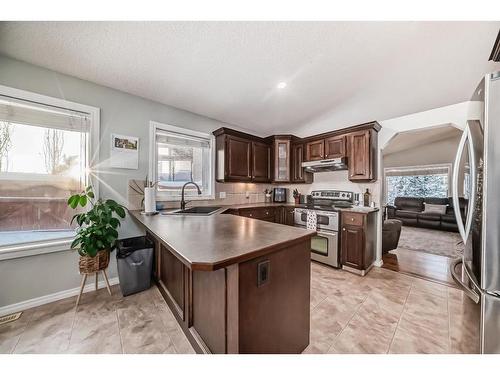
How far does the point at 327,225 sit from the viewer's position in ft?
9.42

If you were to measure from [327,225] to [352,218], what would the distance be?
14.8 inches

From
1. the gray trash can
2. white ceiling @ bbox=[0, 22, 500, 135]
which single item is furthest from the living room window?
the gray trash can

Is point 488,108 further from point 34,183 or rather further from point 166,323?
point 34,183

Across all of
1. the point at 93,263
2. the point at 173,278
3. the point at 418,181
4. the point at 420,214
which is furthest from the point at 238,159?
the point at 418,181

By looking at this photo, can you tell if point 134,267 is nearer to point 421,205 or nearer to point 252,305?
point 252,305

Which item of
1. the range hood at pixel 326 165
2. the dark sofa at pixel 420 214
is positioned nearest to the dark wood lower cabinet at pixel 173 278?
the range hood at pixel 326 165

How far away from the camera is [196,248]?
2.93 ft

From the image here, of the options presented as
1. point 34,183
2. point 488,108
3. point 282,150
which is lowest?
point 34,183

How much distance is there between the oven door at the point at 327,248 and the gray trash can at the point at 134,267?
215 centimetres

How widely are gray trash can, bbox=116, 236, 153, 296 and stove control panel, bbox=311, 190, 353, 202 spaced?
9.65 ft

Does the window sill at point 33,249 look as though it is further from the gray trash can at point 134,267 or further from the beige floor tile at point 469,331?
the beige floor tile at point 469,331
